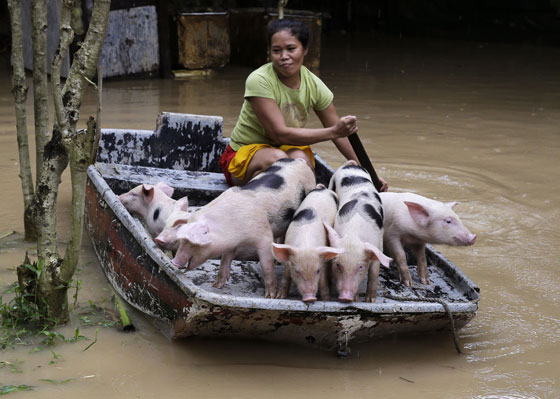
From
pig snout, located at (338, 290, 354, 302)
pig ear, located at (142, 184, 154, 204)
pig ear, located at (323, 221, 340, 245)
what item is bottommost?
pig snout, located at (338, 290, 354, 302)

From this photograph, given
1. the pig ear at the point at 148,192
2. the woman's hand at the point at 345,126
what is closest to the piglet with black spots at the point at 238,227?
the woman's hand at the point at 345,126

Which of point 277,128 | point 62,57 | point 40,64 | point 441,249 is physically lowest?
point 441,249

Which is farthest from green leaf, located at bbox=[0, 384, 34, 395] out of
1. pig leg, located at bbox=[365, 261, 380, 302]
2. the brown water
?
pig leg, located at bbox=[365, 261, 380, 302]

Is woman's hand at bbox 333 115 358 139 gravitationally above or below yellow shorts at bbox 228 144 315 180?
above

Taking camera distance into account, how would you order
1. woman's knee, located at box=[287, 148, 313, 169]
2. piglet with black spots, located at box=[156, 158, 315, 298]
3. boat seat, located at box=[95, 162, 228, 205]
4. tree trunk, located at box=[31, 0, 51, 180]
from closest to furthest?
piglet with black spots, located at box=[156, 158, 315, 298]
tree trunk, located at box=[31, 0, 51, 180]
woman's knee, located at box=[287, 148, 313, 169]
boat seat, located at box=[95, 162, 228, 205]

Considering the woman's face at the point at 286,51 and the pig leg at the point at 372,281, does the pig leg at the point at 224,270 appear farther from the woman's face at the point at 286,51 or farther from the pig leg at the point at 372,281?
the woman's face at the point at 286,51

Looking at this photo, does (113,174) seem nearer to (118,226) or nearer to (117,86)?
(118,226)

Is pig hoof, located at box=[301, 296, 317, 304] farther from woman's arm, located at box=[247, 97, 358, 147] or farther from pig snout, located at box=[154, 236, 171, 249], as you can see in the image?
woman's arm, located at box=[247, 97, 358, 147]

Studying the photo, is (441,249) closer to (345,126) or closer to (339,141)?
(339,141)

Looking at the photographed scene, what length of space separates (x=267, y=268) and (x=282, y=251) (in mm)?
240

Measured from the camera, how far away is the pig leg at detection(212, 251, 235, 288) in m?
3.37

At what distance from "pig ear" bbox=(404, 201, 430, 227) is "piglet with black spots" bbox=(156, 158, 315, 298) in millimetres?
545

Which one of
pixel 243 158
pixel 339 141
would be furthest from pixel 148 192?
pixel 339 141

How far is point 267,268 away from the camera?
3330mm
